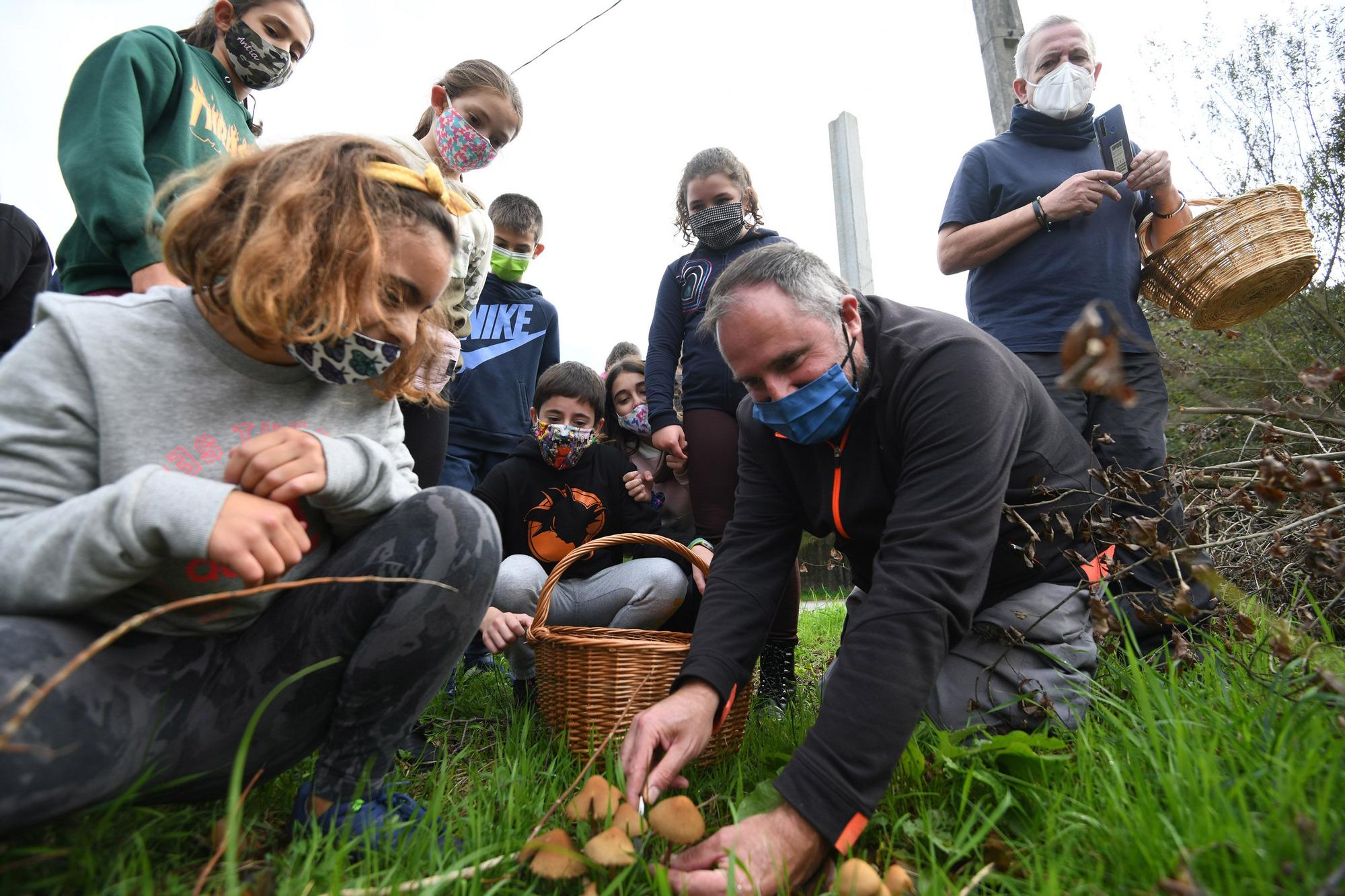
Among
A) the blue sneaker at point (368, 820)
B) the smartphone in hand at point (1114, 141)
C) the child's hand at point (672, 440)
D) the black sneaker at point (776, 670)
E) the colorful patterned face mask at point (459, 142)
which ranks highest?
the colorful patterned face mask at point (459, 142)

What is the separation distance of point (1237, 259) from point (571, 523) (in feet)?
8.63

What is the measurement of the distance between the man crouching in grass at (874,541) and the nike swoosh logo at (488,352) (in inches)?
58.1

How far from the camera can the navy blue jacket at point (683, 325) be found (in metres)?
3.34

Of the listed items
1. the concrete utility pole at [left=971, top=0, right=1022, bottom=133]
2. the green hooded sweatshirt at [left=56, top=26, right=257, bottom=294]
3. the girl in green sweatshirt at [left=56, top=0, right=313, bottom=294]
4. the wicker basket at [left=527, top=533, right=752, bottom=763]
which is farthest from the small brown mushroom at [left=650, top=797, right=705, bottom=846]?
the concrete utility pole at [left=971, top=0, right=1022, bottom=133]

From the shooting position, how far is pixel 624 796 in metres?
1.55

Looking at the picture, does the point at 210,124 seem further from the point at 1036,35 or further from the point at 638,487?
the point at 1036,35

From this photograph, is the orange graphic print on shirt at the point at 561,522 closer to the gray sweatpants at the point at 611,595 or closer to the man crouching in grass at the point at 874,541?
the gray sweatpants at the point at 611,595

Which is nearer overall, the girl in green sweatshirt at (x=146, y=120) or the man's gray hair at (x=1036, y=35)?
the girl in green sweatshirt at (x=146, y=120)

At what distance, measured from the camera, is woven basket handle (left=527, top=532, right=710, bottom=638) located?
2369 millimetres

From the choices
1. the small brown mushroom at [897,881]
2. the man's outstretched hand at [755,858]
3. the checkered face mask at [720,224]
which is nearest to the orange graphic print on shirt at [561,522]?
the checkered face mask at [720,224]

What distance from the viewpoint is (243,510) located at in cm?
124

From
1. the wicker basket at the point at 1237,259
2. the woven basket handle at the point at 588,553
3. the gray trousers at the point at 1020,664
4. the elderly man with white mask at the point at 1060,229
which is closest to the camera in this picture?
the gray trousers at the point at 1020,664

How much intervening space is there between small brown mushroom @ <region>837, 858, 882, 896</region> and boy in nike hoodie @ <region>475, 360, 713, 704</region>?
5.24 feet

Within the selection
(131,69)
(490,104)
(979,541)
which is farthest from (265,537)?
(490,104)
